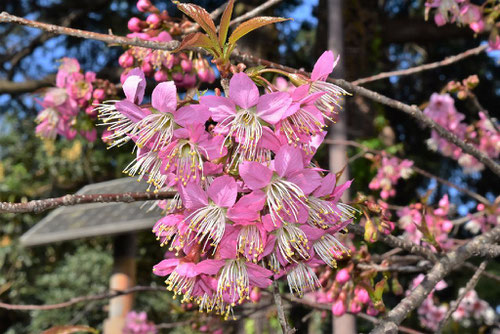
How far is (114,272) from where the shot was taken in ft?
14.5

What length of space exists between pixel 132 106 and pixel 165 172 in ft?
0.35

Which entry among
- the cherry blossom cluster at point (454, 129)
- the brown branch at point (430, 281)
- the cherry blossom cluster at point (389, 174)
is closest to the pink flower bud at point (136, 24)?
the brown branch at point (430, 281)

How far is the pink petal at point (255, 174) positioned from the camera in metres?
0.72

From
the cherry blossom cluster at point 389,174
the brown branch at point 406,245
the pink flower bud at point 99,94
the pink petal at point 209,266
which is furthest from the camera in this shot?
the cherry blossom cluster at point 389,174

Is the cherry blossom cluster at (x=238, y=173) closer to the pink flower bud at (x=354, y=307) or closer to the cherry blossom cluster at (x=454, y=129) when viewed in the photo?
the pink flower bud at (x=354, y=307)

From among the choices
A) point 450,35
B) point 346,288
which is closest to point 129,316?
point 346,288

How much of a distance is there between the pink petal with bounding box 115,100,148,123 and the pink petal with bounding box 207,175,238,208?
156 mm

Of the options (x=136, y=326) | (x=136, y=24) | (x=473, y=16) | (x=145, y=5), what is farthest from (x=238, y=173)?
(x=136, y=326)

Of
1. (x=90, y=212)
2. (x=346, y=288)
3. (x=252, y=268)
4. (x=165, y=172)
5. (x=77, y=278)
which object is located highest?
(x=165, y=172)

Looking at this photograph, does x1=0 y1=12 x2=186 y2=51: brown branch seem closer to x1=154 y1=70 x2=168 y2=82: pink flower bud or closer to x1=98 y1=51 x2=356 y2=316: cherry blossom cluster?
x1=98 y1=51 x2=356 y2=316: cherry blossom cluster

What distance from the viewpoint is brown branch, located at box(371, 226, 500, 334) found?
895 mm

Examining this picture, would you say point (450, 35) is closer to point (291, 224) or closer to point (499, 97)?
point (499, 97)

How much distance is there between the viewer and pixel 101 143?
24.6 ft

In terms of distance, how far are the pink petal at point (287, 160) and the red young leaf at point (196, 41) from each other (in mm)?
178
